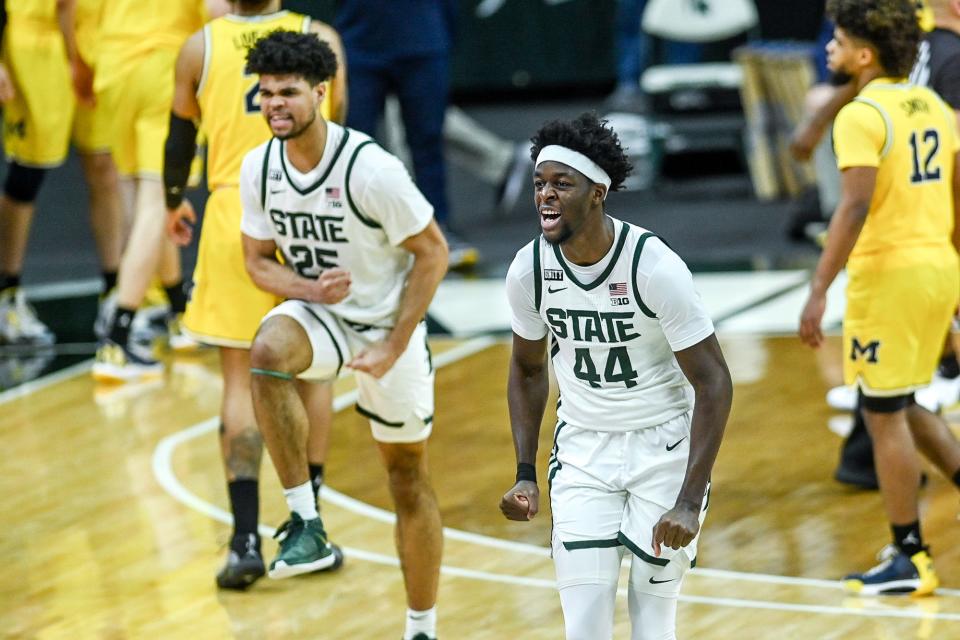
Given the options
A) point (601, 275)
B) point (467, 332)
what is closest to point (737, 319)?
point (467, 332)

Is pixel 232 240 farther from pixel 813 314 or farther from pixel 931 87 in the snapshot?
pixel 931 87

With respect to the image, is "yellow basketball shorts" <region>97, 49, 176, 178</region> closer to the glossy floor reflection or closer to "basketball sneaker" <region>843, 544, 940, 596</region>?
the glossy floor reflection

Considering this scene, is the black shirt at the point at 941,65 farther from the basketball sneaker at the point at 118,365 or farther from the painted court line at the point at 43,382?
the painted court line at the point at 43,382

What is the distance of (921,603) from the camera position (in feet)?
17.0

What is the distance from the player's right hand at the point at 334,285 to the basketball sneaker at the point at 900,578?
5.96ft

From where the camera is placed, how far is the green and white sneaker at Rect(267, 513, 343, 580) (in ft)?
15.5

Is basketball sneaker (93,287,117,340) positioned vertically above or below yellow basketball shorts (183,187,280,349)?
below

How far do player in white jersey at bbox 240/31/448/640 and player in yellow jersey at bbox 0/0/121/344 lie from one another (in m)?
3.77

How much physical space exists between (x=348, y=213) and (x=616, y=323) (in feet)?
3.86

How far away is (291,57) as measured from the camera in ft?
15.7

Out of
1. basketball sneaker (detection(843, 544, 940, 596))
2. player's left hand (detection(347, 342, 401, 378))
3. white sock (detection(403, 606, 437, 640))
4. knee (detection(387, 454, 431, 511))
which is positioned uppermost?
player's left hand (detection(347, 342, 401, 378))

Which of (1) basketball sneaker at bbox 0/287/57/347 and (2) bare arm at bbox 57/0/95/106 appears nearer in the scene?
(2) bare arm at bbox 57/0/95/106

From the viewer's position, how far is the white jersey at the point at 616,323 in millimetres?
3883

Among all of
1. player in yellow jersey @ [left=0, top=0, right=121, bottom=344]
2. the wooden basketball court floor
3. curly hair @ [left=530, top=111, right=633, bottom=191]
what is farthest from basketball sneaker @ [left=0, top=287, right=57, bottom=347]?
curly hair @ [left=530, top=111, right=633, bottom=191]
